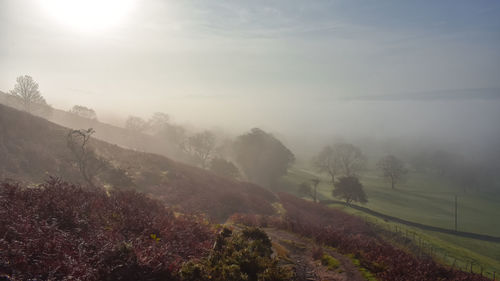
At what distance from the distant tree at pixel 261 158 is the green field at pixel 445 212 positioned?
16.1 ft

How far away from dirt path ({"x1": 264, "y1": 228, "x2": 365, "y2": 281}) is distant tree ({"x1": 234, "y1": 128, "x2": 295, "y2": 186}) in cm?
5416

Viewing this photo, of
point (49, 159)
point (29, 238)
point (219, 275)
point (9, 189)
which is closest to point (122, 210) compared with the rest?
point (9, 189)

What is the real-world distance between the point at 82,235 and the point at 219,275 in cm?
484

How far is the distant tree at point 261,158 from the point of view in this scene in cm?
7206

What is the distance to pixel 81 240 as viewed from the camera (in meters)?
7.48

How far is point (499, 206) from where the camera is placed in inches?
3034

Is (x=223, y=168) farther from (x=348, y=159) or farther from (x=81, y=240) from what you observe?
(x=348, y=159)

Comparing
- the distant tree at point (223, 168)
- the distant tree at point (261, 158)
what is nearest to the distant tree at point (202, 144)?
the distant tree at point (261, 158)

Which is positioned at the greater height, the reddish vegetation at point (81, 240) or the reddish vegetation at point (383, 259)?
the reddish vegetation at point (81, 240)

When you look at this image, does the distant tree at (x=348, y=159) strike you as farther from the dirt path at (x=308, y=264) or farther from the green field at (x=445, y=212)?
the dirt path at (x=308, y=264)

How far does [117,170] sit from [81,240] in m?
18.8

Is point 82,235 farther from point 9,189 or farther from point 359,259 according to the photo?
point 359,259

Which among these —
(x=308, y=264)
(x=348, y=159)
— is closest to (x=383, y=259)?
(x=308, y=264)

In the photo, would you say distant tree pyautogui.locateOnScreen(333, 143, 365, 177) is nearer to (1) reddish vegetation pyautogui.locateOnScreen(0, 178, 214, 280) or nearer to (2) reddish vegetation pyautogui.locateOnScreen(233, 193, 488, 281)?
(2) reddish vegetation pyautogui.locateOnScreen(233, 193, 488, 281)
